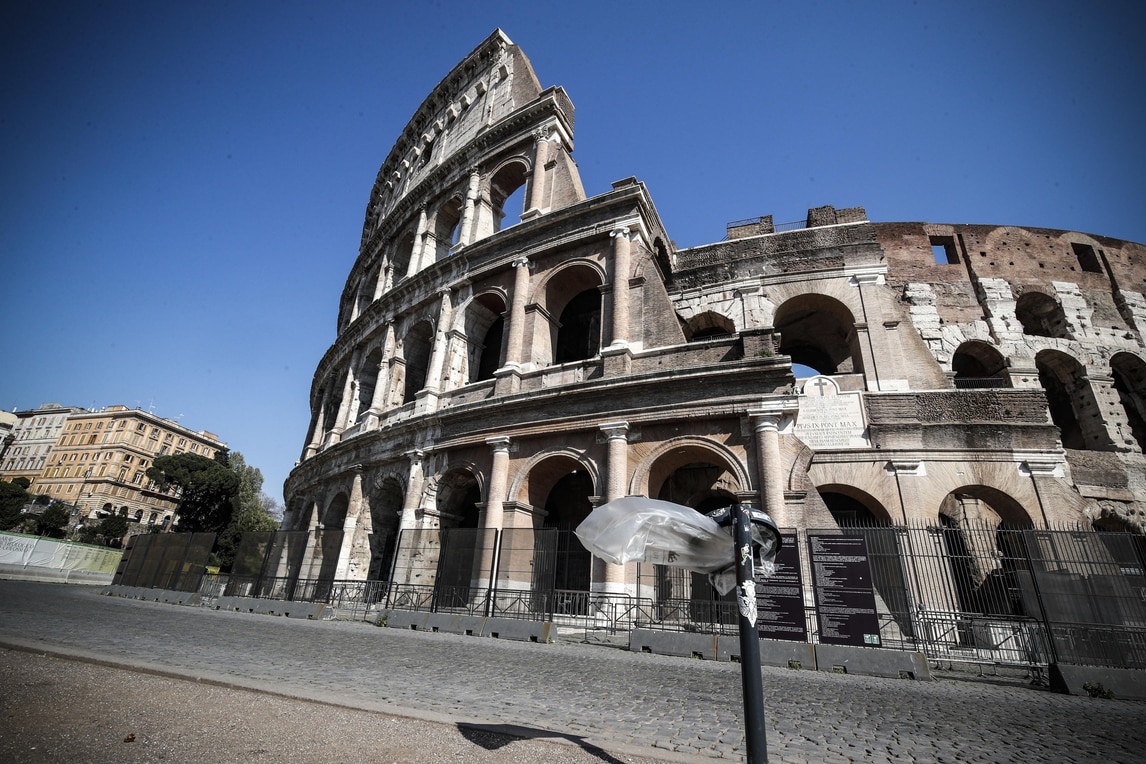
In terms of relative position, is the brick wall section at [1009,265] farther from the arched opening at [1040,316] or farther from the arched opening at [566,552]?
the arched opening at [566,552]

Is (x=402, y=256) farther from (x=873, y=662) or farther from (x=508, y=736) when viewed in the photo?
(x=508, y=736)

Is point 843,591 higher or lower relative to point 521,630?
higher

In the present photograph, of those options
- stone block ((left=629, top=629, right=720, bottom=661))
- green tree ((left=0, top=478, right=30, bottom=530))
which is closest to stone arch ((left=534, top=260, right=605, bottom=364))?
stone block ((left=629, top=629, right=720, bottom=661))

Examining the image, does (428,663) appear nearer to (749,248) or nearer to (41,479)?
(749,248)

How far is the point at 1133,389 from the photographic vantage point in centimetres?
1636

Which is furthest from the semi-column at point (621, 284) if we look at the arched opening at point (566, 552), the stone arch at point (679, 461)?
the arched opening at point (566, 552)

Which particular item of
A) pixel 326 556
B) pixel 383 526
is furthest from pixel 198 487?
pixel 326 556

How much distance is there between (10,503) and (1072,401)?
203 ft

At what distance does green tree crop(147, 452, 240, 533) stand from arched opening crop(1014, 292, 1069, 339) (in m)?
52.0

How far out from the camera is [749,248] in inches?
628

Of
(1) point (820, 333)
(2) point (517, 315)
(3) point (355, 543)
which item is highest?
(1) point (820, 333)

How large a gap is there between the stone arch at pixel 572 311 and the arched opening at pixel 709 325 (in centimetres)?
289

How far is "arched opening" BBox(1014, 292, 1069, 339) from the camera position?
650 inches

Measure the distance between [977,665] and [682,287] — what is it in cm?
1157
